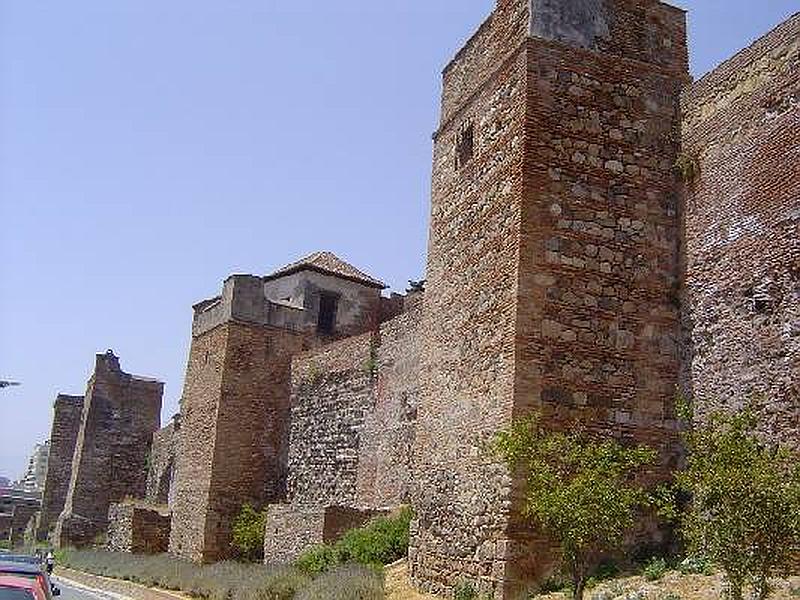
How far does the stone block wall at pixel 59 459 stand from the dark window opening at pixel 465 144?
3058 centimetres

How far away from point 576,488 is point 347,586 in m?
5.01

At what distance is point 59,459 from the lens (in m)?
40.7

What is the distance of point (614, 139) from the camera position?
39.7ft

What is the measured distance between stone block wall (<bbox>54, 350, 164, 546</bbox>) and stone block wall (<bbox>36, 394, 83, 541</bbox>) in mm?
3786

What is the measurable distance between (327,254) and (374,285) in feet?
5.73

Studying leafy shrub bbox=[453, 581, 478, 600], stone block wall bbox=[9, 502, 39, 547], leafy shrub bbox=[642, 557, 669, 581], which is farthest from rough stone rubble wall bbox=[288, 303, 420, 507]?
stone block wall bbox=[9, 502, 39, 547]

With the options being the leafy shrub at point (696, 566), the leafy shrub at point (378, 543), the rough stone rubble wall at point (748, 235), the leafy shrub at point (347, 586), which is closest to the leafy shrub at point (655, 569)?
the leafy shrub at point (696, 566)

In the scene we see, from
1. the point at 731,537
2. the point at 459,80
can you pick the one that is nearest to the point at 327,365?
the point at 459,80

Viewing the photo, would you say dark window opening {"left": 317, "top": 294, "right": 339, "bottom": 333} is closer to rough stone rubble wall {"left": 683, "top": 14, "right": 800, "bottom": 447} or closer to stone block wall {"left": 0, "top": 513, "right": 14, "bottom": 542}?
rough stone rubble wall {"left": 683, "top": 14, "right": 800, "bottom": 447}

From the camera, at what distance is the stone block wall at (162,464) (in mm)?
32219

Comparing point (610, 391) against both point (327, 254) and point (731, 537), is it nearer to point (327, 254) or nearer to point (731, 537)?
point (731, 537)

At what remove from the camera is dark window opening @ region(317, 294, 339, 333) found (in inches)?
1020

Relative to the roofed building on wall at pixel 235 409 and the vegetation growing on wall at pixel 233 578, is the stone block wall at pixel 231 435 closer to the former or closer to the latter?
the roofed building on wall at pixel 235 409

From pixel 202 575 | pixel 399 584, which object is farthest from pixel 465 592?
pixel 202 575
